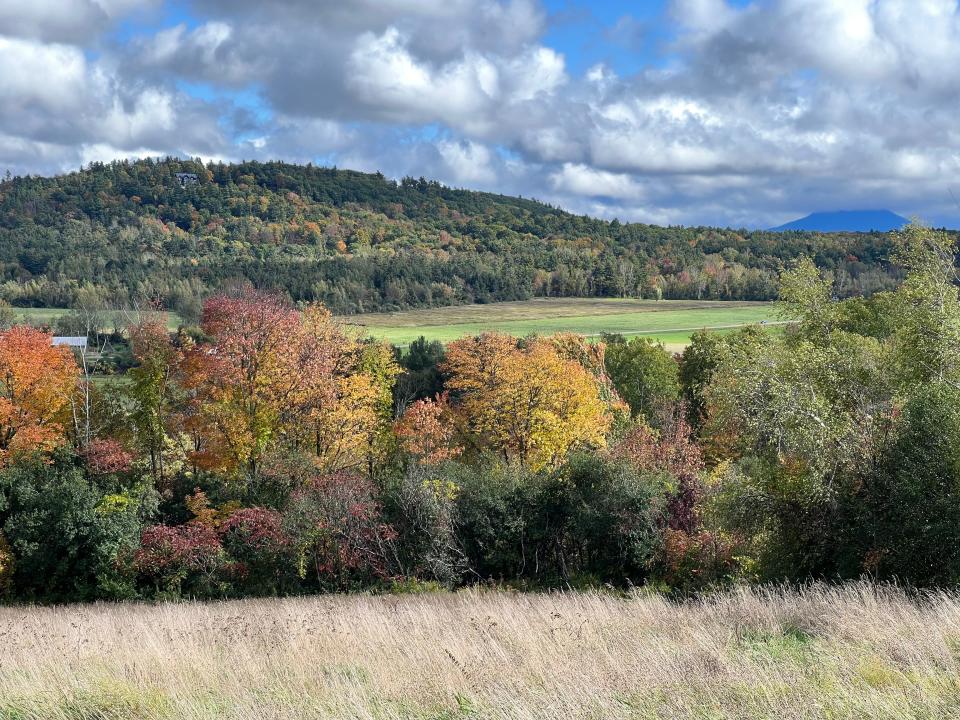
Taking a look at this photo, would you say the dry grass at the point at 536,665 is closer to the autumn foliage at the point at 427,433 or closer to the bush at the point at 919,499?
the bush at the point at 919,499

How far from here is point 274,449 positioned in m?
37.8

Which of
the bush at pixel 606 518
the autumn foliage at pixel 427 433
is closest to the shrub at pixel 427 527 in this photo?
the bush at pixel 606 518

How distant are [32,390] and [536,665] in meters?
39.4

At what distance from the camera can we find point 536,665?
10.4 meters

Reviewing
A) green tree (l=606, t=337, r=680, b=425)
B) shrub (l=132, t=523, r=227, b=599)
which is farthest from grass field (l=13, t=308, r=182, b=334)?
shrub (l=132, t=523, r=227, b=599)

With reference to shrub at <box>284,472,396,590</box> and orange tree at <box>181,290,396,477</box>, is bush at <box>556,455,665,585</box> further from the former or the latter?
orange tree at <box>181,290,396,477</box>

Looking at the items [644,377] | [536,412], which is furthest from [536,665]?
[644,377]

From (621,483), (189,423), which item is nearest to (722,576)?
(621,483)

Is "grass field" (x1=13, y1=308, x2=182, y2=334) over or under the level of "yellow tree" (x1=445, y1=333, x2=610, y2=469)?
over

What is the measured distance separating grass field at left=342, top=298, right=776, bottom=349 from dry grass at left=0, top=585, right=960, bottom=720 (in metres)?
81.3

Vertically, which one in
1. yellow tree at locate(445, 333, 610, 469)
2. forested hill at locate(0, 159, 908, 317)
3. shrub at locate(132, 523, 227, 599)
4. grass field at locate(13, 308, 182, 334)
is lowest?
shrub at locate(132, 523, 227, 599)

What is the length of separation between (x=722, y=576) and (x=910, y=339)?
Result: 8203 mm

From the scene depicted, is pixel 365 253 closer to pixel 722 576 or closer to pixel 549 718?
pixel 722 576

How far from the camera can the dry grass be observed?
27.7 feet
